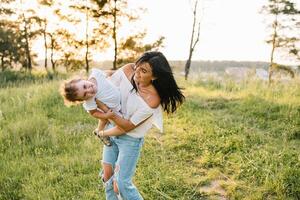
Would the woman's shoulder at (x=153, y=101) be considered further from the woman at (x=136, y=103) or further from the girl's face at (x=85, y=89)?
the girl's face at (x=85, y=89)

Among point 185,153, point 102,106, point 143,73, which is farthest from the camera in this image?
point 185,153

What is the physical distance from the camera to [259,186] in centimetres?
532

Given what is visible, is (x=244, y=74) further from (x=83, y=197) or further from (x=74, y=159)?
(x=83, y=197)

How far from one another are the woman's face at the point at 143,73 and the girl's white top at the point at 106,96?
243 mm

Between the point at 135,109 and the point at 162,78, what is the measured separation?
13.7 inches

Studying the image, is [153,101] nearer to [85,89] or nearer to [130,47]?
[85,89]

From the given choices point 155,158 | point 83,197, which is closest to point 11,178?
point 83,197

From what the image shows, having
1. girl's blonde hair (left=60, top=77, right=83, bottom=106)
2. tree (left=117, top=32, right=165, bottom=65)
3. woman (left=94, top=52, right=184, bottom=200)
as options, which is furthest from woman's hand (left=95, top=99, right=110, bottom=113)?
tree (left=117, top=32, right=165, bottom=65)

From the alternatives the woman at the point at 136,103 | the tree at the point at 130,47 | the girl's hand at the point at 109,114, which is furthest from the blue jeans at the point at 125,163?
the tree at the point at 130,47

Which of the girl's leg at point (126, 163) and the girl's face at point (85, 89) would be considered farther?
the girl's leg at point (126, 163)

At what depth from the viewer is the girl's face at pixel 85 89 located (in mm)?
3680

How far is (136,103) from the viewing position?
3.68m

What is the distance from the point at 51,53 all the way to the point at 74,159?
2451 cm

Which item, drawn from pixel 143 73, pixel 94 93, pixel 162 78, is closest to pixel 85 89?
pixel 94 93
